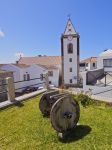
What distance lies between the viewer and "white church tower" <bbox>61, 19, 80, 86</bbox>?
47250mm

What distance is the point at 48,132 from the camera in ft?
22.3

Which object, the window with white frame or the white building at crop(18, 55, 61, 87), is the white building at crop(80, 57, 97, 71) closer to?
the white building at crop(18, 55, 61, 87)

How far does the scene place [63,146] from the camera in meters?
5.83

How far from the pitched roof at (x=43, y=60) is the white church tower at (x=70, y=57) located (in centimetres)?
524

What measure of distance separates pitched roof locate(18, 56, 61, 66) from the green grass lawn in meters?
44.1

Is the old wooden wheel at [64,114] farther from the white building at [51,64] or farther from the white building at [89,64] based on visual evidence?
the white building at [89,64]

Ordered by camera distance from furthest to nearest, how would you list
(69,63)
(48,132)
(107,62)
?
(69,63) → (107,62) → (48,132)

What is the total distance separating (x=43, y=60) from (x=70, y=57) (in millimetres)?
12028

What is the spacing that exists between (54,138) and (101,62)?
24958 mm

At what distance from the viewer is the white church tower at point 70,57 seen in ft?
155

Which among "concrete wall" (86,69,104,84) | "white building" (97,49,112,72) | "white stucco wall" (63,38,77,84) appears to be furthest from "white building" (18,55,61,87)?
"concrete wall" (86,69,104,84)

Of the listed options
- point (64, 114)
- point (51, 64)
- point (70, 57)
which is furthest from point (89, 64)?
point (64, 114)

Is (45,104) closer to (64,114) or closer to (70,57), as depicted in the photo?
(64,114)

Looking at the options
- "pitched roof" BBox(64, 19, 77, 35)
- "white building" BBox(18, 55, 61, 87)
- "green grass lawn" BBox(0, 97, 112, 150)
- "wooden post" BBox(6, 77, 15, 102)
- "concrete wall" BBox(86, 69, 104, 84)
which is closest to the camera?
"green grass lawn" BBox(0, 97, 112, 150)
